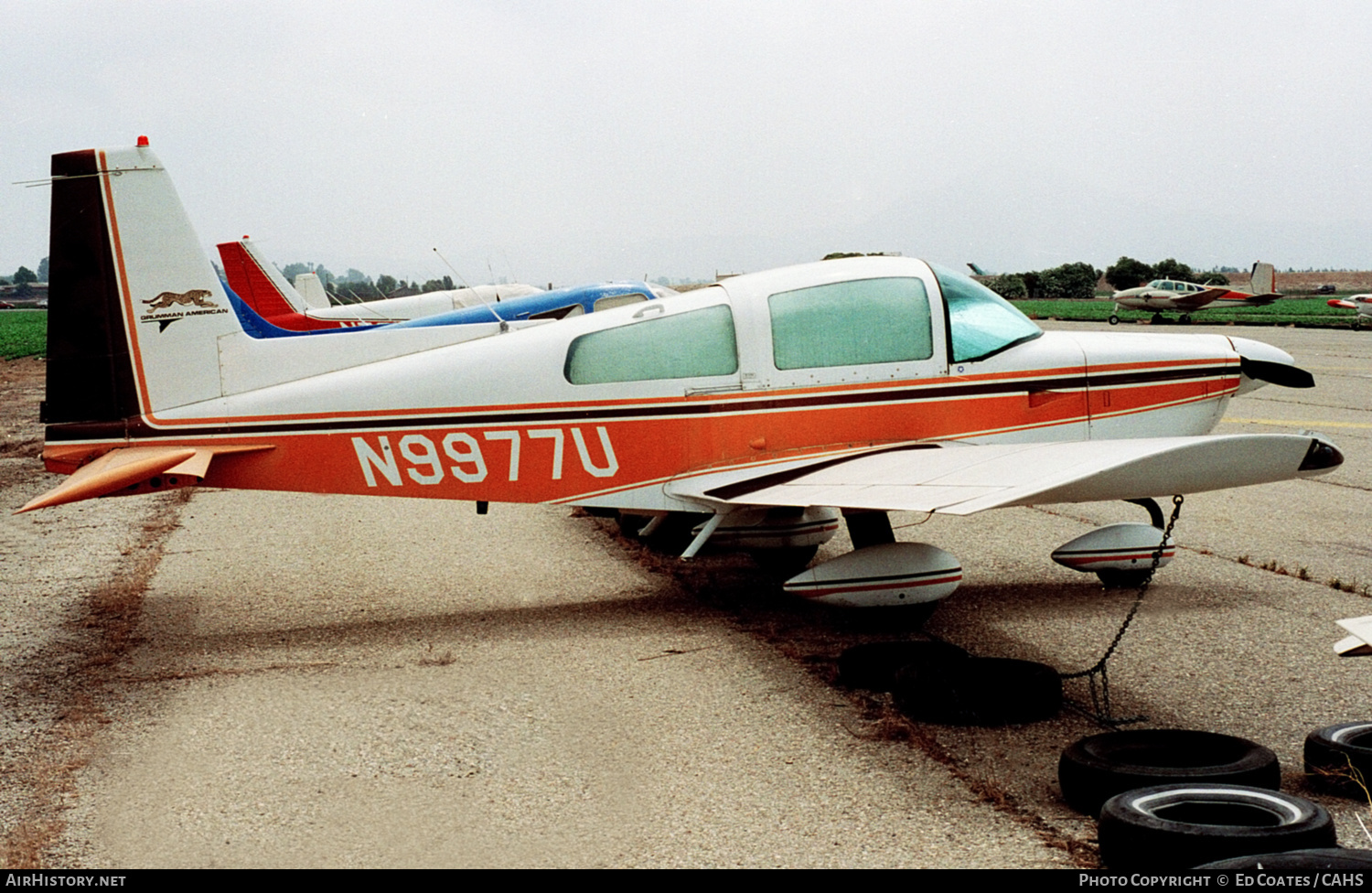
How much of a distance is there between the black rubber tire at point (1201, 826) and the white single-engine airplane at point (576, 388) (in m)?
3.13

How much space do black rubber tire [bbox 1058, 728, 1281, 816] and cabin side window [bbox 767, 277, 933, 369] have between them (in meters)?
3.42

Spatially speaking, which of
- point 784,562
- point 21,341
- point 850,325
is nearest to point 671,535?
point 784,562

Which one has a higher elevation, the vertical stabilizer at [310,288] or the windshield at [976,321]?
the vertical stabilizer at [310,288]

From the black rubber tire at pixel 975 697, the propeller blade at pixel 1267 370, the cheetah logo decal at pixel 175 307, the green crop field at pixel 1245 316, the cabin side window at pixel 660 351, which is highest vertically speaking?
the cheetah logo decal at pixel 175 307

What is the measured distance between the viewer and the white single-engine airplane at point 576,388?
25.1 feet

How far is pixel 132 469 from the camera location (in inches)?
284

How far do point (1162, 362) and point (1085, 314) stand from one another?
57027 mm

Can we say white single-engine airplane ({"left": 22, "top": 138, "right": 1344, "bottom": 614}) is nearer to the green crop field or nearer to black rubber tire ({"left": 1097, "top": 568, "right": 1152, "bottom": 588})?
black rubber tire ({"left": 1097, "top": 568, "right": 1152, "bottom": 588})

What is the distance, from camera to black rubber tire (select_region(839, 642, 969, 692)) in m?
6.28

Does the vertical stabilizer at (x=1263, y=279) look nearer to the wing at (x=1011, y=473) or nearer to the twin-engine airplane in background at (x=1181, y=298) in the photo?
the twin-engine airplane in background at (x=1181, y=298)

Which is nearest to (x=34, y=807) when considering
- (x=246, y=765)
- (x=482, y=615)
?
(x=246, y=765)

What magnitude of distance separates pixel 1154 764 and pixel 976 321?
147 inches

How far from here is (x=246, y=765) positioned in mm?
5402

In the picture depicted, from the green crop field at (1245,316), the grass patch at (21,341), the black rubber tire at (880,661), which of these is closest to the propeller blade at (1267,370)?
the black rubber tire at (880,661)
